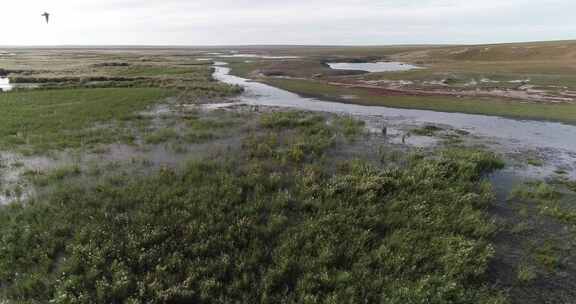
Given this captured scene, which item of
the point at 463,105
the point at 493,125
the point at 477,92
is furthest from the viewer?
the point at 477,92

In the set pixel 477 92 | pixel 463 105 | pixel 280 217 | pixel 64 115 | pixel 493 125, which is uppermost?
pixel 477 92

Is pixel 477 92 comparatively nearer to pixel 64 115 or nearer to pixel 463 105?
pixel 463 105

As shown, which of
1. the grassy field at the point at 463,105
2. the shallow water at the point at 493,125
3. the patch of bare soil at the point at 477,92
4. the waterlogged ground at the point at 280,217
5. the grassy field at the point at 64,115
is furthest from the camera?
the patch of bare soil at the point at 477,92

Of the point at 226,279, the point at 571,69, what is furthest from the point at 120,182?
the point at 571,69

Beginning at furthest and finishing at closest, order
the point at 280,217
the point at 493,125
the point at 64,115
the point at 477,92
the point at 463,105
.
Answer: the point at 477,92, the point at 463,105, the point at 493,125, the point at 64,115, the point at 280,217

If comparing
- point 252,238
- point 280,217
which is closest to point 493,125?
point 280,217

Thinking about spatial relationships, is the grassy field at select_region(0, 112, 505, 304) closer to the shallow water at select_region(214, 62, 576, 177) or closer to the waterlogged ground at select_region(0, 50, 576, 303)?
the waterlogged ground at select_region(0, 50, 576, 303)

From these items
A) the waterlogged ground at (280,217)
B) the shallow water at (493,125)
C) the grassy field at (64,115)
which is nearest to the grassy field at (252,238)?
the waterlogged ground at (280,217)

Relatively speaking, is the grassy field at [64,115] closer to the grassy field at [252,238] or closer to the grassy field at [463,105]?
the grassy field at [252,238]
